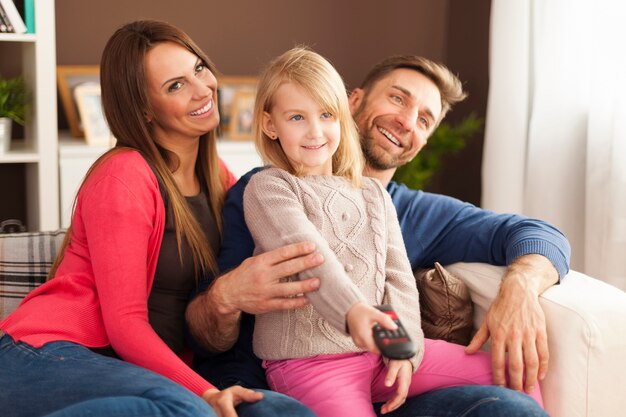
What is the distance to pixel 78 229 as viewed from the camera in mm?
1884

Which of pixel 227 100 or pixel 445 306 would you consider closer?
pixel 445 306

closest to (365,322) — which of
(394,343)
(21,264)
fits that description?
(394,343)

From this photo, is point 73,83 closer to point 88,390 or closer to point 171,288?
point 171,288

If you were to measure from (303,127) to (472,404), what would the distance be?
2.13ft

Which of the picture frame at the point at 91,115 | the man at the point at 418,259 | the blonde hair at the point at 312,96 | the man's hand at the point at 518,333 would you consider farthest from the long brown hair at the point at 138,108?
the picture frame at the point at 91,115

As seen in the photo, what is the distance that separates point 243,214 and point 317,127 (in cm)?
28

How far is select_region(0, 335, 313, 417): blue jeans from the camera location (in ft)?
5.03

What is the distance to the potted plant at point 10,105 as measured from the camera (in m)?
3.09

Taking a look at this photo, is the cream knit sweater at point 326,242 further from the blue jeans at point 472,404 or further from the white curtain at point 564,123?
the white curtain at point 564,123

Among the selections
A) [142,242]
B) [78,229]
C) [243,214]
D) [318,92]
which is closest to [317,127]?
[318,92]

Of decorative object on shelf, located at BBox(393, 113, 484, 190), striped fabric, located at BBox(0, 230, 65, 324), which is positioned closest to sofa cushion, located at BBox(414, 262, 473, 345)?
striped fabric, located at BBox(0, 230, 65, 324)

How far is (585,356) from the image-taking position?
70.5 inches

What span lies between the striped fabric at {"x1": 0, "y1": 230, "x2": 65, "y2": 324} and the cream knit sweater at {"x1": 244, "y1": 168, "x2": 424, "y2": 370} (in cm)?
56

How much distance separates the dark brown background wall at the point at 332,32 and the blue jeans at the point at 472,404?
227cm
